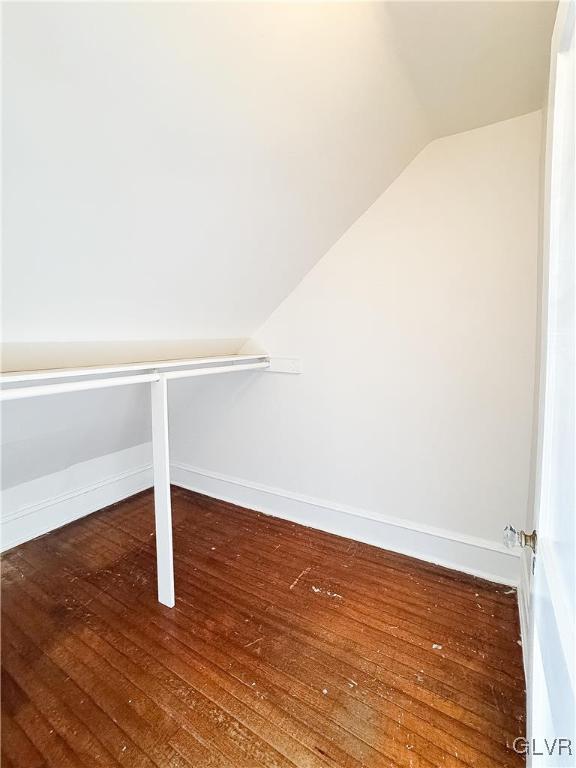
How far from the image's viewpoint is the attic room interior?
0.95 meters

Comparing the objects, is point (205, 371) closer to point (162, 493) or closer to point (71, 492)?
point (162, 493)

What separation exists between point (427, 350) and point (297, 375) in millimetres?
874

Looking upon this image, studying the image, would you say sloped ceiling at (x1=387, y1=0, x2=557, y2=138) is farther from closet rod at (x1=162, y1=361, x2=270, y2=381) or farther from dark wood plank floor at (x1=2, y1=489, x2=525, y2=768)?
dark wood plank floor at (x1=2, y1=489, x2=525, y2=768)

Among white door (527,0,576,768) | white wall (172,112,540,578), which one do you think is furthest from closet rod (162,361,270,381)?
white door (527,0,576,768)

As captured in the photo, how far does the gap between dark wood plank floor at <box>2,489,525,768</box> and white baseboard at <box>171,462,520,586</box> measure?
0.08 m

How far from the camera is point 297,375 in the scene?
98.6 inches

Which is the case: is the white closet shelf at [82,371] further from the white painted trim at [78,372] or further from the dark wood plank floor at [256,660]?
the dark wood plank floor at [256,660]

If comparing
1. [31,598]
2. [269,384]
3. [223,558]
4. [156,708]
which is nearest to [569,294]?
[156,708]

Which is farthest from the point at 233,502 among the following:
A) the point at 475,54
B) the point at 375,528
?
the point at 475,54

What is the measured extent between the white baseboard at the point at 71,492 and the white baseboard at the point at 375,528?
0.47 m

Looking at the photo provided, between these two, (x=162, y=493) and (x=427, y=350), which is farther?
(x=427, y=350)

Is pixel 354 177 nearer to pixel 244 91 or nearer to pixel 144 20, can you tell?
pixel 244 91

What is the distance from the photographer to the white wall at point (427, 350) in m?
1.78

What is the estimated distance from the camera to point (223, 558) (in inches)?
88.7
